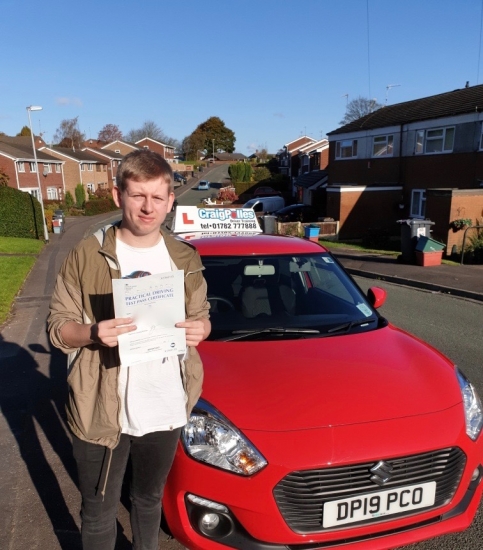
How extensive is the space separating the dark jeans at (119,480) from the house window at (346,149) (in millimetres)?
29534

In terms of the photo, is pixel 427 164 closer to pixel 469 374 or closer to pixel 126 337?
pixel 469 374

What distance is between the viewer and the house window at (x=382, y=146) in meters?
26.1

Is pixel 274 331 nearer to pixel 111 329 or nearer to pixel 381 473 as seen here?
pixel 381 473

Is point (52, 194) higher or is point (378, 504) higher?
point (52, 194)

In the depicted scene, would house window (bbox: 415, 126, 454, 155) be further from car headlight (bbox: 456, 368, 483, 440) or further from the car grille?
the car grille

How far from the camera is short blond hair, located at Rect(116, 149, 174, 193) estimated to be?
183cm

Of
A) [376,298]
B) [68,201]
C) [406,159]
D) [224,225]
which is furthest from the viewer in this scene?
[68,201]

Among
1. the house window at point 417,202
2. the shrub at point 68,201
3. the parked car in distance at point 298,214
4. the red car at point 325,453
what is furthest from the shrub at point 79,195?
the red car at point 325,453

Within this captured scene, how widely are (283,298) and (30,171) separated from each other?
4492 cm

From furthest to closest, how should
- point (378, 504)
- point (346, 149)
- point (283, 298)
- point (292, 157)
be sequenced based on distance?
point (292, 157) → point (346, 149) → point (283, 298) → point (378, 504)

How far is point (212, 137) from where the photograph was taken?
125 m

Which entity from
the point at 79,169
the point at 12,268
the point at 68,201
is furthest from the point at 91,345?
the point at 79,169

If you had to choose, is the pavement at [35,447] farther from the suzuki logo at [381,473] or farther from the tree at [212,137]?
the tree at [212,137]

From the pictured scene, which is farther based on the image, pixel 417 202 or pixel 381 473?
pixel 417 202
